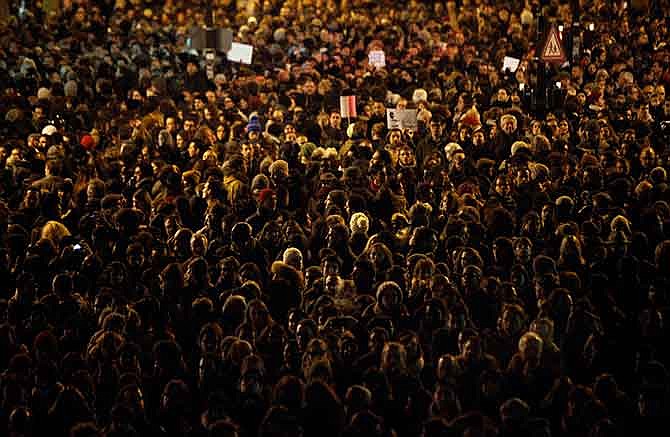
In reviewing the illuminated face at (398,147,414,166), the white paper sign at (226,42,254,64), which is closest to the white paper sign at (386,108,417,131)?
the illuminated face at (398,147,414,166)

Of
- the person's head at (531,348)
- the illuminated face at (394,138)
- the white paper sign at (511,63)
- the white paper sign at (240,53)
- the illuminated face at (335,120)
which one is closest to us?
the person's head at (531,348)

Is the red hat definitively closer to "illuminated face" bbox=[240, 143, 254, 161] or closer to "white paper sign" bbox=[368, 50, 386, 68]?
"illuminated face" bbox=[240, 143, 254, 161]

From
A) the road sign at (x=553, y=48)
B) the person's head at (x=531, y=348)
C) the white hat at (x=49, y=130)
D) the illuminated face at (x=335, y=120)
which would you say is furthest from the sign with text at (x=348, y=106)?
the person's head at (x=531, y=348)

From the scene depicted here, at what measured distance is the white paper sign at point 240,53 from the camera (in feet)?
74.1

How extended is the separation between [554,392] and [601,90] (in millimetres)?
11776

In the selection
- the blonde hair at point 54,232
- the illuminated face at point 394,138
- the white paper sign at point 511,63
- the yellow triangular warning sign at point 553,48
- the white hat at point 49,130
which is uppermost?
the yellow triangular warning sign at point 553,48

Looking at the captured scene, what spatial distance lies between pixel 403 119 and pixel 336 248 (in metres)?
5.05

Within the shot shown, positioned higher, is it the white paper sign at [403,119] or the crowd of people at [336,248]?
the white paper sign at [403,119]

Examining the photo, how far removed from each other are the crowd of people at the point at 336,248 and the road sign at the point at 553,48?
0.86 meters

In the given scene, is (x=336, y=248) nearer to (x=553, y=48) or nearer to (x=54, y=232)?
(x=54, y=232)

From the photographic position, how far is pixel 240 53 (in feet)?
74.3

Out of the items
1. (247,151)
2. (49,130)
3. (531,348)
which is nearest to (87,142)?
(49,130)

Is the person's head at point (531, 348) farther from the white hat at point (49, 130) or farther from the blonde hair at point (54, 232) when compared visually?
the white hat at point (49, 130)

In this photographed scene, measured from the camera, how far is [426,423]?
8.34m
